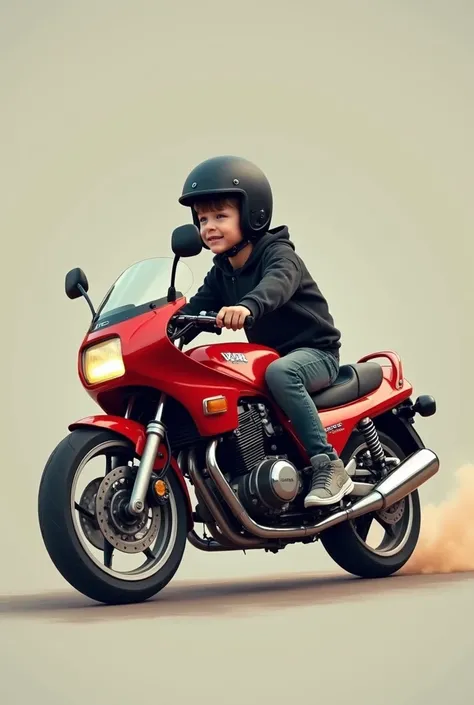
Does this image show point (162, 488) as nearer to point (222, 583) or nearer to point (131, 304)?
point (131, 304)

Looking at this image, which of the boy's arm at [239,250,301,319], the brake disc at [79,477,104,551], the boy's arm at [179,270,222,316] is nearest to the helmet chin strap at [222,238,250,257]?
the boy's arm at [239,250,301,319]

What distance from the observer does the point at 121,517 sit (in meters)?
6.26

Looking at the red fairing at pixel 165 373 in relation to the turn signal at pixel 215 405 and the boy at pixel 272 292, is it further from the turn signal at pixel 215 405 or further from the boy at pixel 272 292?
the boy at pixel 272 292

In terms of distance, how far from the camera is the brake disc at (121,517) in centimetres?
623

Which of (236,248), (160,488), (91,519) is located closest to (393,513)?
(236,248)

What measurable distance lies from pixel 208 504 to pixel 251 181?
1.94 metres

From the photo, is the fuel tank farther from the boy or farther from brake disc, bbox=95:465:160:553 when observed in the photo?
brake disc, bbox=95:465:160:553

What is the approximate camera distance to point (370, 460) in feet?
26.0

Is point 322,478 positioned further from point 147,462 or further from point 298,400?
point 147,462

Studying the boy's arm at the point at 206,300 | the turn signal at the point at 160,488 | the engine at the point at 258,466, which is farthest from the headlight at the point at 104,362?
the boy's arm at the point at 206,300

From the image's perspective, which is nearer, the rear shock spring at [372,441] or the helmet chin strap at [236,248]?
the helmet chin strap at [236,248]

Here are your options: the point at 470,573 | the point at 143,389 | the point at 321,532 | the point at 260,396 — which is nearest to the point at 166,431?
the point at 143,389

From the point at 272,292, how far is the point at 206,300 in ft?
3.16

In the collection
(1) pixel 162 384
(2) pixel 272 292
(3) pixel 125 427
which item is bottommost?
(3) pixel 125 427
